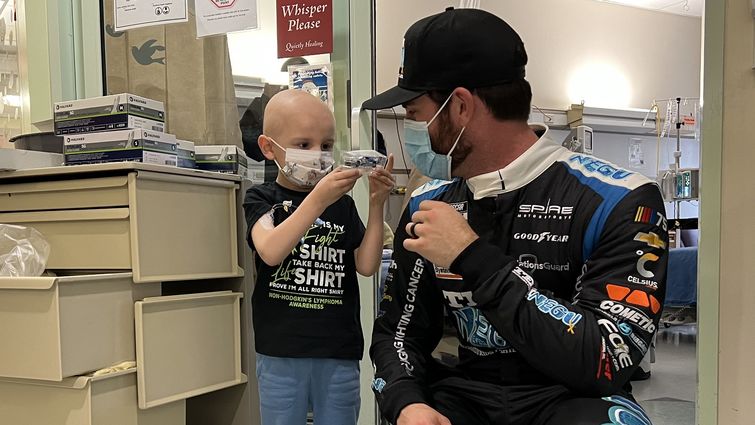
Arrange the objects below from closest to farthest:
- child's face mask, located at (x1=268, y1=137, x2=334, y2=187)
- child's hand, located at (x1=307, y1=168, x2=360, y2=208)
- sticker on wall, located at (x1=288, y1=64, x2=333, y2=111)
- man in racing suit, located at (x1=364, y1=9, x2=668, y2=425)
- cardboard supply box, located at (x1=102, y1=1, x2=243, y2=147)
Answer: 1. man in racing suit, located at (x1=364, y1=9, x2=668, y2=425)
2. child's hand, located at (x1=307, y1=168, x2=360, y2=208)
3. child's face mask, located at (x1=268, y1=137, x2=334, y2=187)
4. sticker on wall, located at (x1=288, y1=64, x2=333, y2=111)
5. cardboard supply box, located at (x1=102, y1=1, x2=243, y2=147)

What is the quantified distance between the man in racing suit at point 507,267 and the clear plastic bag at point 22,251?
0.84 metres

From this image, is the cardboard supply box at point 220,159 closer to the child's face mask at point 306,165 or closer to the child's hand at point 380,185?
the child's face mask at point 306,165

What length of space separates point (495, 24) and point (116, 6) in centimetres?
146

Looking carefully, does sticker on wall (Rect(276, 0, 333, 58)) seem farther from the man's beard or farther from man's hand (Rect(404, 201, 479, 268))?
man's hand (Rect(404, 201, 479, 268))

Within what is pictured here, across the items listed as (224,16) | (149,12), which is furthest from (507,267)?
(149,12)

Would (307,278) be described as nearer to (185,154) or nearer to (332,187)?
(332,187)

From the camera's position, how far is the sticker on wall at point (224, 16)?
1.81m

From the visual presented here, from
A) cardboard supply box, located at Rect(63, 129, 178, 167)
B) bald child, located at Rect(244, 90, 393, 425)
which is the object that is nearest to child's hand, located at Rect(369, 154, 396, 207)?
bald child, located at Rect(244, 90, 393, 425)

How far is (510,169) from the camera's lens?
1026mm

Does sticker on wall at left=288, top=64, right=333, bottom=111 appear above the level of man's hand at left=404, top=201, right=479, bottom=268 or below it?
above

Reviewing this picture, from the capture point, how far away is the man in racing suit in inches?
34.8

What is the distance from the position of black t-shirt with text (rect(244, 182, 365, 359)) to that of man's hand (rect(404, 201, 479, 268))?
38 cm

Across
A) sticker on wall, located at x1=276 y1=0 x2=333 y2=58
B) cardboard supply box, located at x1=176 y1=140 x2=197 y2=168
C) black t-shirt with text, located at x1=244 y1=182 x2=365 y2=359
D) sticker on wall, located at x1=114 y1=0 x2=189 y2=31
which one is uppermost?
sticker on wall, located at x1=114 y1=0 x2=189 y2=31

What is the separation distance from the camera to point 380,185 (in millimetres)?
1294
